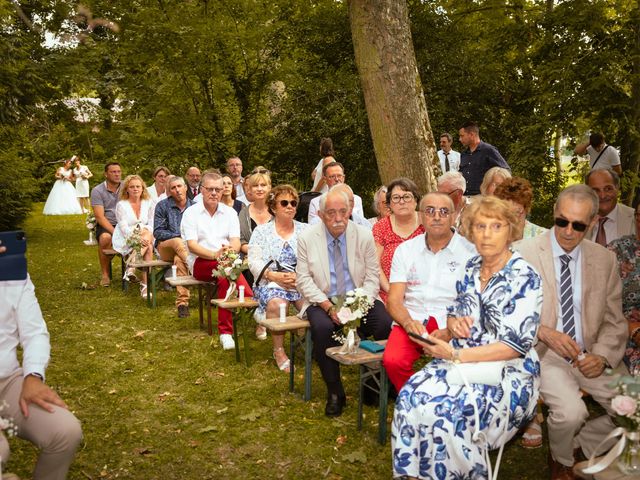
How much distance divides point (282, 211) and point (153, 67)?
1020 cm

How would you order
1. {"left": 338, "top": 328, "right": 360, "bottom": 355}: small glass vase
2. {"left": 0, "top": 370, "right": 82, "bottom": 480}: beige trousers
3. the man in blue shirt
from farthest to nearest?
the man in blue shirt < {"left": 338, "top": 328, "right": 360, "bottom": 355}: small glass vase < {"left": 0, "top": 370, "right": 82, "bottom": 480}: beige trousers

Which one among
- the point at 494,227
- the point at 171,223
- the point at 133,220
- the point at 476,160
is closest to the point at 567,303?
the point at 494,227

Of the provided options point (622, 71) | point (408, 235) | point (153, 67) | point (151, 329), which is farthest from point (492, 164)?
point (153, 67)

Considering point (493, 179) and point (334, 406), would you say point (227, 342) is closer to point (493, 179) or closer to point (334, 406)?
point (334, 406)

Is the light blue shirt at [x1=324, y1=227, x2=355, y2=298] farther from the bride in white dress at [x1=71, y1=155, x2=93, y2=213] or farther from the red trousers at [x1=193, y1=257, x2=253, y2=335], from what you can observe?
the bride in white dress at [x1=71, y1=155, x2=93, y2=213]

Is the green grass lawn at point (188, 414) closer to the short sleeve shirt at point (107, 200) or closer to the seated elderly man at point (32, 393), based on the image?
the seated elderly man at point (32, 393)

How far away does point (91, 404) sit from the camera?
5.76 m

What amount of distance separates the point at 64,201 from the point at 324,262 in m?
21.2

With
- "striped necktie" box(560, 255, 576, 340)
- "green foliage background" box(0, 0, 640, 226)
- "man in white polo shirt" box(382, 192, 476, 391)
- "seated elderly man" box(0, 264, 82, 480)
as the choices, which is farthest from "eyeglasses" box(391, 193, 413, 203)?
"green foliage background" box(0, 0, 640, 226)

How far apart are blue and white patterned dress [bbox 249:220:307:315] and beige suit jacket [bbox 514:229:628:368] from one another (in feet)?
9.19

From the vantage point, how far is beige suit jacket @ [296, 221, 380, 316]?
566 centimetres

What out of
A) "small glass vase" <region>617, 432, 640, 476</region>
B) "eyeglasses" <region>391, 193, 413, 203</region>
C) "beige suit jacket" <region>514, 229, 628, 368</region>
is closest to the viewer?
"small glass vase" <region>617, 432, 640, 476</region>

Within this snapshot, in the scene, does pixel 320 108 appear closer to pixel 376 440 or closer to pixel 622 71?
pixel 622 71

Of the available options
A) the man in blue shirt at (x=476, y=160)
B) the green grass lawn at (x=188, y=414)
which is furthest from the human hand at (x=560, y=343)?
the man in blue shirt at (x=476, y=160)
